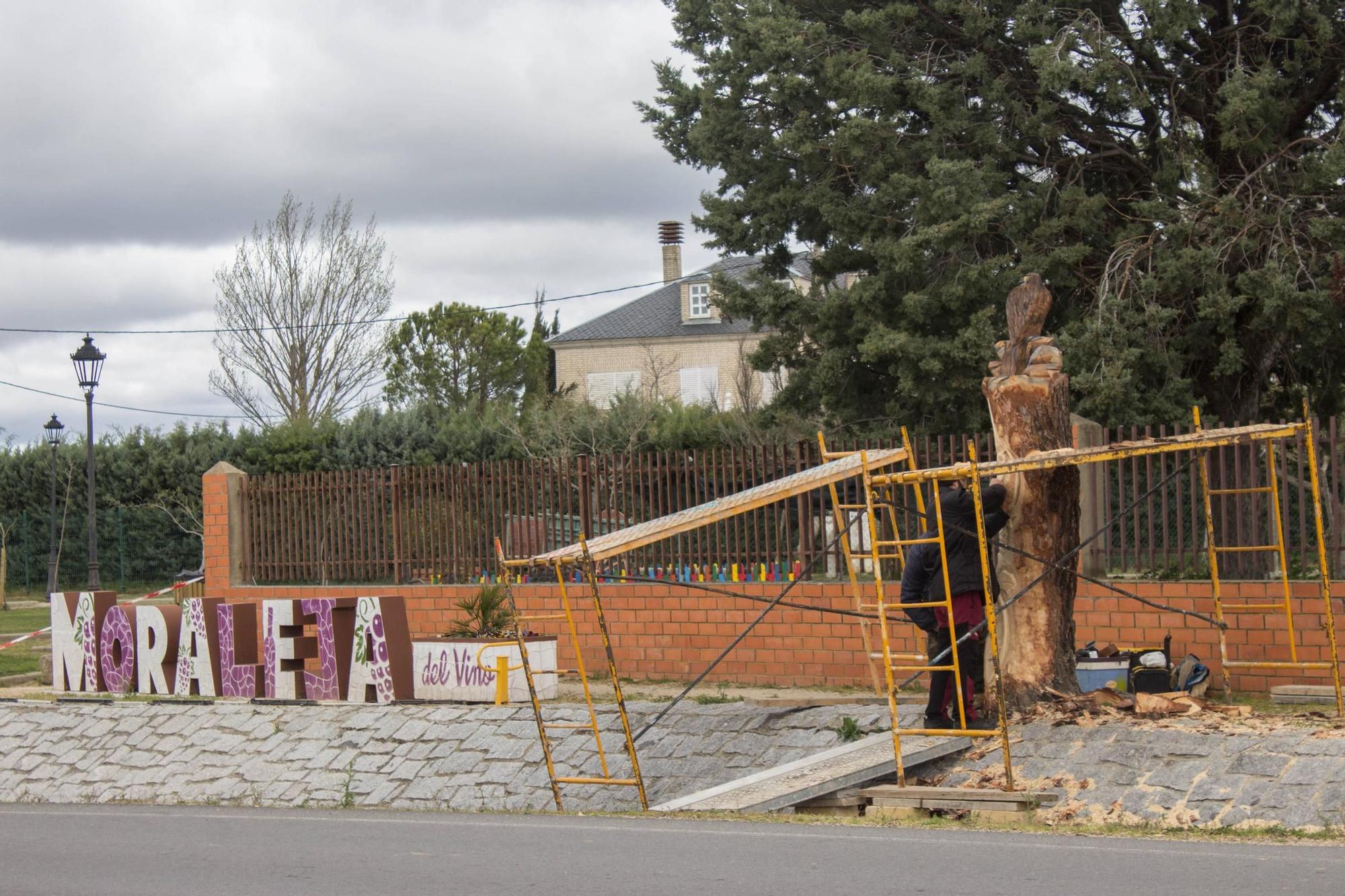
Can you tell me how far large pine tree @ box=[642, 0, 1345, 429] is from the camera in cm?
1902

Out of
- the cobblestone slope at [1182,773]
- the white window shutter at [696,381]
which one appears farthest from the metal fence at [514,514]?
the white window shutter at [696,381]

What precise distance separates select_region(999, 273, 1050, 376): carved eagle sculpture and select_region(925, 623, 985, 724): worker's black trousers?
2160mm

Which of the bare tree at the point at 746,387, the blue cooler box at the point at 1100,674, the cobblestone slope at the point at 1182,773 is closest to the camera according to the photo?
the cobblestone slope at the point at 1182,773

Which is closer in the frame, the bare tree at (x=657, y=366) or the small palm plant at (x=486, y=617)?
the small palm plant at (x=486, y=617)

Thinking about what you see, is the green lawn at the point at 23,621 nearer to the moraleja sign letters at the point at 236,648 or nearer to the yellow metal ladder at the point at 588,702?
the moraleja sign letters at the point at 236,648

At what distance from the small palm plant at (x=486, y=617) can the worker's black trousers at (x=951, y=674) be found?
526 cm

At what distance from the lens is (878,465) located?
37.1 ft

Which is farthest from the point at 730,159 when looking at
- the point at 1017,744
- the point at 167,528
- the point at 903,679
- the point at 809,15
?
the point at 167,528

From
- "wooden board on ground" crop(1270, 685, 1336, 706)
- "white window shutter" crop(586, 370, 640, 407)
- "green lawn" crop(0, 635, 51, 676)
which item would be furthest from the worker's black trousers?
"white window shutter" crop(586, 370, 640, 407)

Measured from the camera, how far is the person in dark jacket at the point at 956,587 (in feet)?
37.3

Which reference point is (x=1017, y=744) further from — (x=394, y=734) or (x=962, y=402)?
(x=962, y=402)

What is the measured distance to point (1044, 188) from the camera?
67.6ft

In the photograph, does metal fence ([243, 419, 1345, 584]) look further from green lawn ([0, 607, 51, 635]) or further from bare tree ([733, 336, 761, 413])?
bare tree ([733, 336, 761, 413])

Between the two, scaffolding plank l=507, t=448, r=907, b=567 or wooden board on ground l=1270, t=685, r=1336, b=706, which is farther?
wooden board on ground l=1270, t=685, r=1336, b=706
